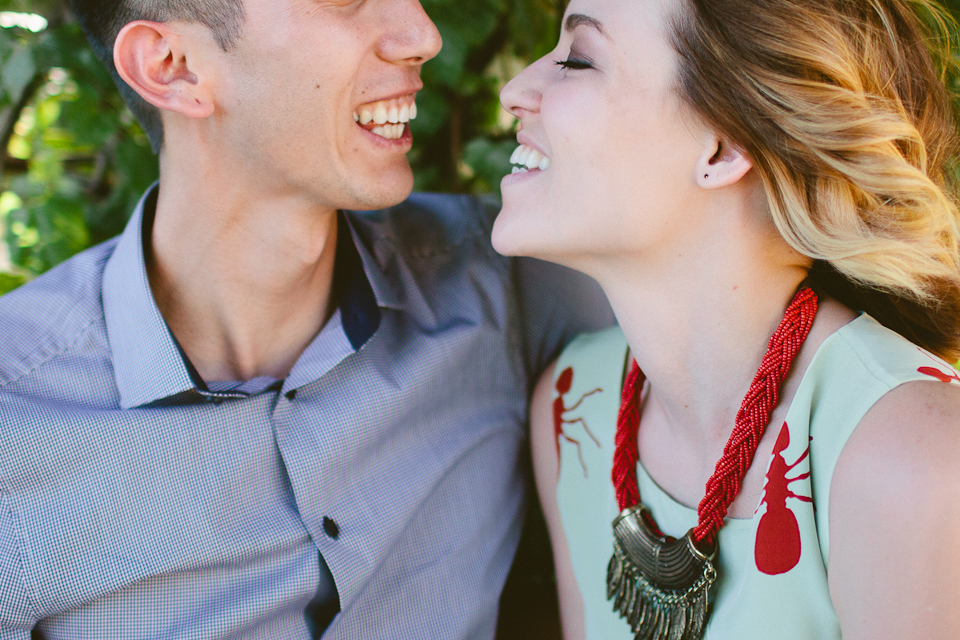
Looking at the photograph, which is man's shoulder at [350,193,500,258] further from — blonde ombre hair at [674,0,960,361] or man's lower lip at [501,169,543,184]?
blonde ombre hair at [674,0,960,361]

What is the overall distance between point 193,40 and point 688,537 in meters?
1.45

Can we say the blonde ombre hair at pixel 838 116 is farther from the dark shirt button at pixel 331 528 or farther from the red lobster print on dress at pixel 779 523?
the dark shirt button at pixel 331 528

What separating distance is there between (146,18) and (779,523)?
1644 millimetres

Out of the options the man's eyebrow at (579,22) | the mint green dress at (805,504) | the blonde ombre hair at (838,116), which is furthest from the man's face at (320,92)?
the mint green dress at (805,504)

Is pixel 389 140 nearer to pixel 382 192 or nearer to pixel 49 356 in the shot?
pixel 382 192

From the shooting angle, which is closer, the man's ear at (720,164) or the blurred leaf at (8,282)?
the man's ear at (720,164)

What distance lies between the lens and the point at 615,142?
1312 millimetres

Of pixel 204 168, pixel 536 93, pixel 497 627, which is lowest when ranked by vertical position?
pixel 497 627

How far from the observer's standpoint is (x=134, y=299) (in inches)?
60.1

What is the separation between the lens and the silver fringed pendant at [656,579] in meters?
1.32

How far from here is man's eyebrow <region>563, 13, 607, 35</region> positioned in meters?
1.35

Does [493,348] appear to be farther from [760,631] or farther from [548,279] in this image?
[760,631]

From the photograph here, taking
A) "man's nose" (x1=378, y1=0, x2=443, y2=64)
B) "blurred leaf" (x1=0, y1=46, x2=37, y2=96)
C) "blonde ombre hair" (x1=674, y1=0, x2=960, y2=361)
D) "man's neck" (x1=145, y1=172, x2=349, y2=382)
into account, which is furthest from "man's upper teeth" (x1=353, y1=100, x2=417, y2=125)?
"blurred leaf" (x1=0, y1=46, x2=37, y2=96)

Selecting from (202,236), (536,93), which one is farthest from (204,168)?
(536,93)
